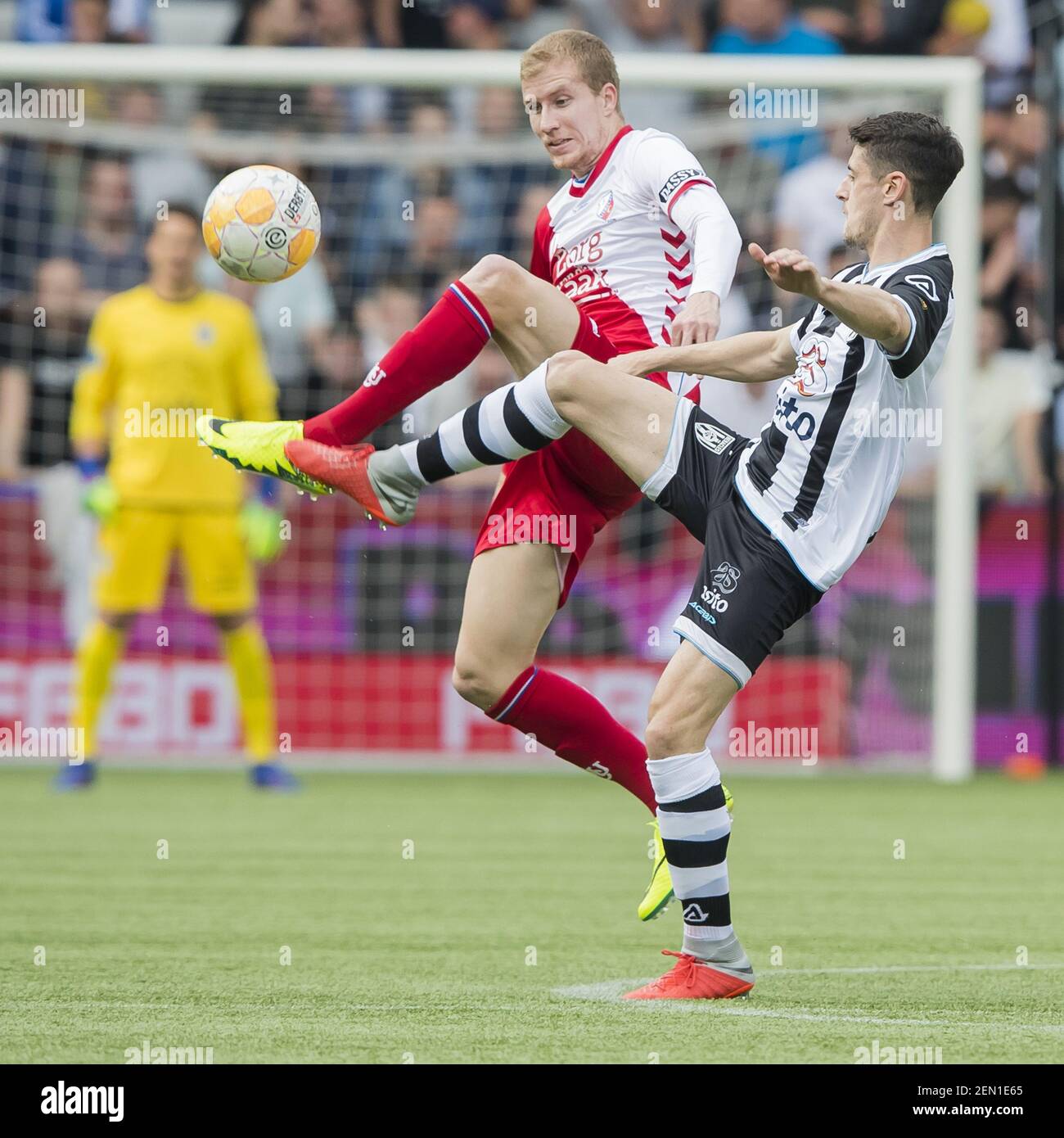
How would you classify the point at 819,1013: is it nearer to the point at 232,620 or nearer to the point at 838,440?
the point at 838,440

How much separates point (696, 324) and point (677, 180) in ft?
2.23

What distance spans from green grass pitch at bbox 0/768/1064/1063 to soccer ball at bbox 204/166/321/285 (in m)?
1.89

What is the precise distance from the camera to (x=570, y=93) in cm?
546

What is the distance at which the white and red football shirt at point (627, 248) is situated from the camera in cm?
551

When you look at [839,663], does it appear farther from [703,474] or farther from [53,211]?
[703,474]

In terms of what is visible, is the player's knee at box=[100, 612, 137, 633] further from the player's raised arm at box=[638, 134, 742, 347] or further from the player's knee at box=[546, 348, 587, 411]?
the player's knee at box=[546, 348, 587, 411]

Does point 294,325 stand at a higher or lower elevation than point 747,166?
lower

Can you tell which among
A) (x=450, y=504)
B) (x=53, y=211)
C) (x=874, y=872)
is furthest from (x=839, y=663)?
(x=53, y=211)

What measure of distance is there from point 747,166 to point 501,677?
6.70 m

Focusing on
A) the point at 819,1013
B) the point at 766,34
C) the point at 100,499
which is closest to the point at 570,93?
the point at 819,1013

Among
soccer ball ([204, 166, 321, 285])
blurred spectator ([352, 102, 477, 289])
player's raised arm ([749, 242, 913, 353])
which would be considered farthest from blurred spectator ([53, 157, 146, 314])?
player's raised arm ([749, 242, 913, 353])

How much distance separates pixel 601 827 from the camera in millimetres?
8898

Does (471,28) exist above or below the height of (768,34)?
above

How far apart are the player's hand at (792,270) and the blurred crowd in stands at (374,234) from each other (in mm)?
7245
